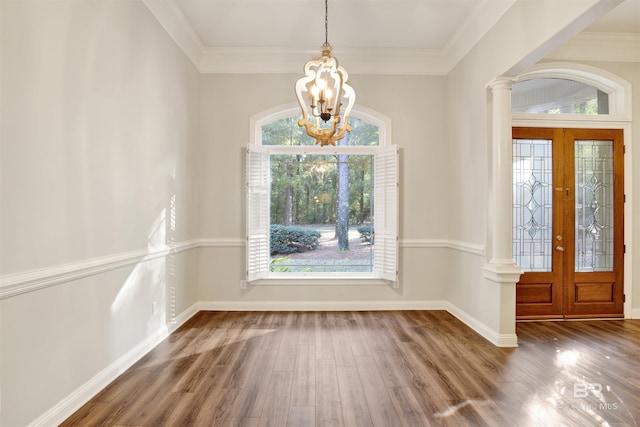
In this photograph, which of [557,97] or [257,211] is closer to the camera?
[557,97]

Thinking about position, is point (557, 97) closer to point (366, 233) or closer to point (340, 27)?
point (340, 27)

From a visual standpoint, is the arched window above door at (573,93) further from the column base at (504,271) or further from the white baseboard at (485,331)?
the white baseboard at (485,331)

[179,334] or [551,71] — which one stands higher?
[551,71]

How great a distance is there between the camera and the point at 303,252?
476 cm

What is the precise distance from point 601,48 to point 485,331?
364 cm

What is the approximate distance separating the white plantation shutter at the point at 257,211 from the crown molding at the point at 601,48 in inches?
146

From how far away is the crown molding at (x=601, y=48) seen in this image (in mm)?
4016

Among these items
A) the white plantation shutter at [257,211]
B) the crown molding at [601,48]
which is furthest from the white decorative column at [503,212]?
the white plantation shutter at [257,211]

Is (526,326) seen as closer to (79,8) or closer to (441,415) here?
(441,415)

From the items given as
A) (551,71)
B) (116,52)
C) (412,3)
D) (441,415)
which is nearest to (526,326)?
(441,415)

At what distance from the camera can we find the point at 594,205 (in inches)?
163

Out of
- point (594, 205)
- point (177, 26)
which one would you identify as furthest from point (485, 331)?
point (177, 26)

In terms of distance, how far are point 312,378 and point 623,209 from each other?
13.9ft

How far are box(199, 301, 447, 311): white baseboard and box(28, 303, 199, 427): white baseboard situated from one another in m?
0.97
